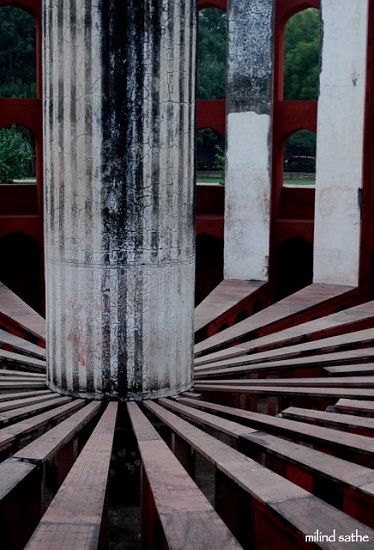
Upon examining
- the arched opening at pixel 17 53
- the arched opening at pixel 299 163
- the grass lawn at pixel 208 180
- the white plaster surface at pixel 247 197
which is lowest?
the white plaster surface at pixel 247 197

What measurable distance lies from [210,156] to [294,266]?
16.1 metres

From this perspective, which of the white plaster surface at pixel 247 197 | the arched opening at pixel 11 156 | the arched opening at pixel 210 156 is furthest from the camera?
the arched opening at pixel 210 156

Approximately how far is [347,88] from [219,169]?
56.4 feet

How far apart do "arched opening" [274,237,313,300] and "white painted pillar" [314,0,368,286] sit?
1.41 meters

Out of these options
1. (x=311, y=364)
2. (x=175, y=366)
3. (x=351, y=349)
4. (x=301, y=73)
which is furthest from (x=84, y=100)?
(x=301, y=73)

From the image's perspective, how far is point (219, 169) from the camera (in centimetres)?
2753

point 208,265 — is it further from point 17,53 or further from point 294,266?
point 17,53

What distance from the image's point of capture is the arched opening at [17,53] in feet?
76.0

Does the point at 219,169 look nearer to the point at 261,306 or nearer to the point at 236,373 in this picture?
the point at 261,306

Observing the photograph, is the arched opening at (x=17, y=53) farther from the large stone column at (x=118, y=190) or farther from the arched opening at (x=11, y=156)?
the large stone column at (x=118, y=190)

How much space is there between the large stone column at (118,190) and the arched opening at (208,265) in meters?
6.66

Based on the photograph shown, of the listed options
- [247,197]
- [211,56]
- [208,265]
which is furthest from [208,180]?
[247,197]

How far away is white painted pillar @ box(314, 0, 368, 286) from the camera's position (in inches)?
404

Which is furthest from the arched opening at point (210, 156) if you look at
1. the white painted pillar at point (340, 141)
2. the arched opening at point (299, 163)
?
the white painted pillar at point (340, 141)
